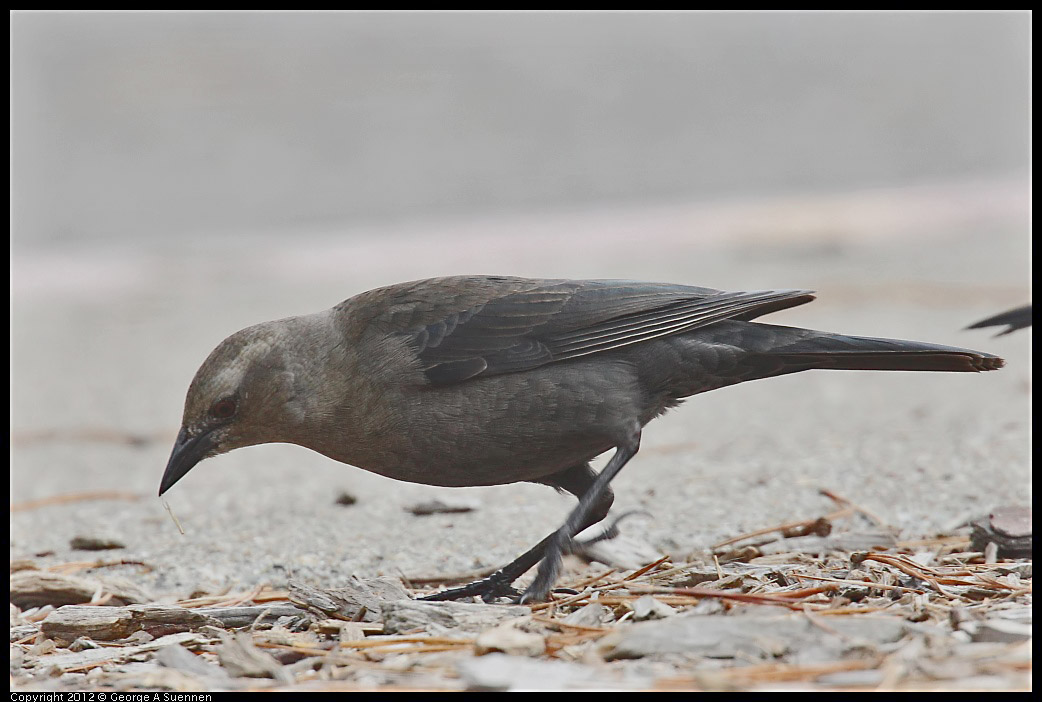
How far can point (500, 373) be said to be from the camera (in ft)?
14.2

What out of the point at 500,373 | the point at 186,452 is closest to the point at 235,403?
the point at 186,452

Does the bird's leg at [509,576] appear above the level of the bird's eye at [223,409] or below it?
below

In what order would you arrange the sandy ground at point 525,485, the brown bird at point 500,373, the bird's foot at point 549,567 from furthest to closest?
the sandy ground at point 525,485, the brown bird at point 500,373, the bird's foot at point 549,567

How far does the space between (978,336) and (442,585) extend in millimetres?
5268

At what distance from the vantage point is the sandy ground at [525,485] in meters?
5.13

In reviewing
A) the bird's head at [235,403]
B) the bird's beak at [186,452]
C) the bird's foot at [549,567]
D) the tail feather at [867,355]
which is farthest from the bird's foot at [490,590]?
the tail feather at [867,355]

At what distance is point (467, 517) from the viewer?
5402mm

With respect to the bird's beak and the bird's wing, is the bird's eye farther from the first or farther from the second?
the bird's wing

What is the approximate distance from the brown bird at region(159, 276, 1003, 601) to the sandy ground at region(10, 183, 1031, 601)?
68 cm

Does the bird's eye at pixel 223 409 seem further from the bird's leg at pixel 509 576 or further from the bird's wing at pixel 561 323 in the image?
the bird's leg at pixel 509 576

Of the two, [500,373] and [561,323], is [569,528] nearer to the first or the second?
[500,373]

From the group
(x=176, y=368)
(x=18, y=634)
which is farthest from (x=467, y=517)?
(x=176, y=368)

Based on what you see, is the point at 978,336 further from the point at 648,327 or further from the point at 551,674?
the point at 551,674

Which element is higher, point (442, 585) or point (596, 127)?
point (596, 127)
